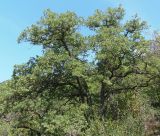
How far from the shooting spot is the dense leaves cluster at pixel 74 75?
29.8 metres

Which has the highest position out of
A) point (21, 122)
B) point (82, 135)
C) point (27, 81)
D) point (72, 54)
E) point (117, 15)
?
point (117, 15)

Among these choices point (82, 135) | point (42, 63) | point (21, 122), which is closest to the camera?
point (82, 135)

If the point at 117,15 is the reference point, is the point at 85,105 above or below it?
below

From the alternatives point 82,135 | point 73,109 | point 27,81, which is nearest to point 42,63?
point 27,81

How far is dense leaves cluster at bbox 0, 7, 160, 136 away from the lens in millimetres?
29761

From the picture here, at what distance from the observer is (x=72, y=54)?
31.4m

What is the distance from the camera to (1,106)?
3128cm

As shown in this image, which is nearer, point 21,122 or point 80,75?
point 80,75

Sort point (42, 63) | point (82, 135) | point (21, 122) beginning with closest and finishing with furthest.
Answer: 1. point (82, 135)
2. point (42, 63)
3. point (21, 122)

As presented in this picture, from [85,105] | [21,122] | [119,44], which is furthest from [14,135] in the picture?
[119,44]

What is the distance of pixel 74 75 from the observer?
29094 mm

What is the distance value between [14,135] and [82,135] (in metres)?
6.76

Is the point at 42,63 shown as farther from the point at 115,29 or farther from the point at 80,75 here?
the point at 115,29

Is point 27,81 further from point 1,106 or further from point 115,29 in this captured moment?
point 115,29
